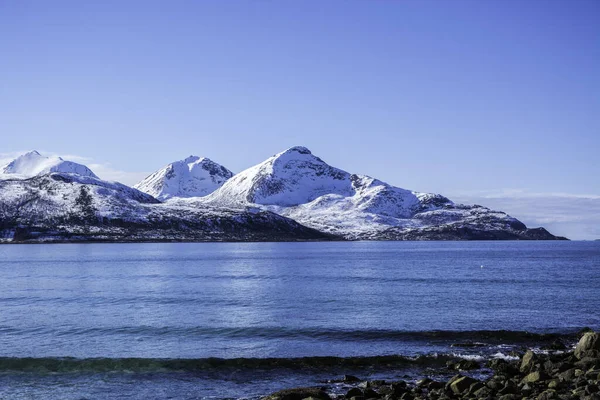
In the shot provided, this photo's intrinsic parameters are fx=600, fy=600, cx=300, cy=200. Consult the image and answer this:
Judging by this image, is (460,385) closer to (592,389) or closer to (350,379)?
(592,389)

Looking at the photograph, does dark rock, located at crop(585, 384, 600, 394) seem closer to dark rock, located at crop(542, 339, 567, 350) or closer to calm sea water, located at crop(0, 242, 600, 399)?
calm sea water, located at crop(0, 242, 600, 399)

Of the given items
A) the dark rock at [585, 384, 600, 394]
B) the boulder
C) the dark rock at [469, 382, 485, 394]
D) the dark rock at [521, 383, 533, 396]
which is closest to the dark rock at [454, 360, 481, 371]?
the boulder

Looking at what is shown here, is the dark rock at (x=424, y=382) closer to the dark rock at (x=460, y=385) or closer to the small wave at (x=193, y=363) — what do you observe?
the dark rock at (x=460, y=385)

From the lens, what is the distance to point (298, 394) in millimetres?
29422

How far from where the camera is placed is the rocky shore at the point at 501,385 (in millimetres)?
28328

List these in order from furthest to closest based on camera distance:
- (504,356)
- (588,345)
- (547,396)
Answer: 1. (504,356)
2. (588,345)
3. (547,396)

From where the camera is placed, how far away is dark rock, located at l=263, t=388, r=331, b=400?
2905 cm

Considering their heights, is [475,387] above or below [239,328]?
above

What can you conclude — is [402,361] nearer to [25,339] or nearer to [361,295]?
[25,339]

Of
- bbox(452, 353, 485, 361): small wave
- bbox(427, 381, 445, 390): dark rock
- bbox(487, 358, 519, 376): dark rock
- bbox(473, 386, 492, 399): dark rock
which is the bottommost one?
bbox(452, 353, 485, 361): small wave

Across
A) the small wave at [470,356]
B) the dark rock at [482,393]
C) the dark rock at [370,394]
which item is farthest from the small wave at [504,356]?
the dark rock at [370,394]

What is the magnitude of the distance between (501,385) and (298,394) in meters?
10.1

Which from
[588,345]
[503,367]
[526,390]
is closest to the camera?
[526,390]

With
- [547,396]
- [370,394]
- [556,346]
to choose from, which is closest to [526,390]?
[547,396]
